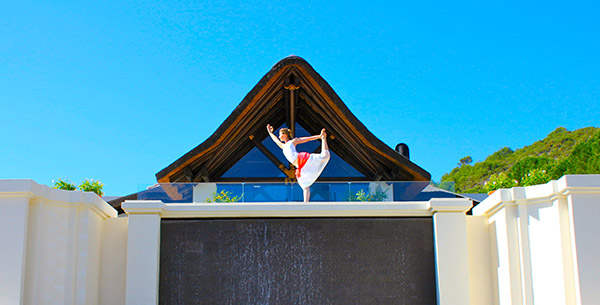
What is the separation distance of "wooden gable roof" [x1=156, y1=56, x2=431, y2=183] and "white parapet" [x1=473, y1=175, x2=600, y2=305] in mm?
8366

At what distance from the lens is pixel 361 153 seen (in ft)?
71.9


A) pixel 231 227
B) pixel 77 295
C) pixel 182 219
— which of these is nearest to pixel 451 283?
pixel 231 227

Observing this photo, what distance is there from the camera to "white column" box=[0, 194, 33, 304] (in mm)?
11438

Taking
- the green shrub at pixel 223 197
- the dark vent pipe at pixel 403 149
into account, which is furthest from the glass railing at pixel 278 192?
the dark vent pipe at pixel 403 149

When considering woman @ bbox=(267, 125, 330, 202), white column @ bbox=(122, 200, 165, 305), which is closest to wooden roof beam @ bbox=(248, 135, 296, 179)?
woman @ bbox=(267, 125, 330, 202)

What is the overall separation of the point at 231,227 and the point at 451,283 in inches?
170

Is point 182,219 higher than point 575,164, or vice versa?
point 575,164

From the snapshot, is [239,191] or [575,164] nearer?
[239,191]

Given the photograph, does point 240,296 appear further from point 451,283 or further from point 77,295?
point 451,283

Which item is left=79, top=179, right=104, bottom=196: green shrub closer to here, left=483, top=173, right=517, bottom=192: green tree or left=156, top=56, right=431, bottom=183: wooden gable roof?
left=156, top=56, right=431, bottom=183: wooden gable roof

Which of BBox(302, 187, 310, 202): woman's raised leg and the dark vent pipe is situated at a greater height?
the dark vent pipe

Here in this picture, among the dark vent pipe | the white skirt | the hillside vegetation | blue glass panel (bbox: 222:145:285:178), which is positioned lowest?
the white skirt

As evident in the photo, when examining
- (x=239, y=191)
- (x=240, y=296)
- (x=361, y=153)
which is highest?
(x=361, y=153)

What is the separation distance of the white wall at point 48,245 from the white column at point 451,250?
6419mm
